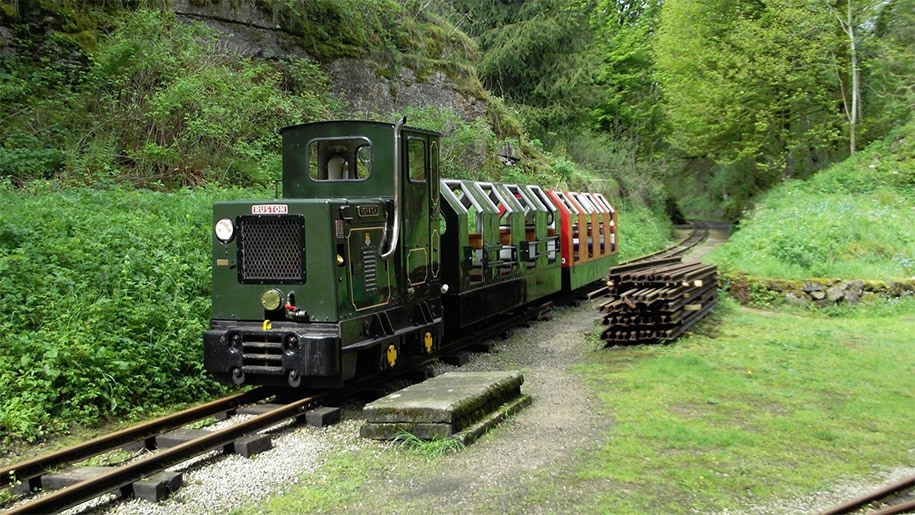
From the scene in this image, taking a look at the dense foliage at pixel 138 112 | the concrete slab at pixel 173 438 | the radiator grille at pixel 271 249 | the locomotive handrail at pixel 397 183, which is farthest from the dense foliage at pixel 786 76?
the concrete slab at pixel 173 438

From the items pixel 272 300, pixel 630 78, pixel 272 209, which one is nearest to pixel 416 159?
pixel 272 209

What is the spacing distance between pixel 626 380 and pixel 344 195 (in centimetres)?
395

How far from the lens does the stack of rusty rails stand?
35.1 ft

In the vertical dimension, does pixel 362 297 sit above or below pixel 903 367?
above

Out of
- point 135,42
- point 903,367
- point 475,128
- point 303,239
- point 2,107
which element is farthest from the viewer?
point 475,128

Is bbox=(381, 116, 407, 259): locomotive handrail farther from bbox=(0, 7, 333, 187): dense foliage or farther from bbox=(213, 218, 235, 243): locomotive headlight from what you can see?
bbox=(0, 7, 333, 187): dense foliage

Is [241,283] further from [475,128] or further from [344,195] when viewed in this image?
[475,128]

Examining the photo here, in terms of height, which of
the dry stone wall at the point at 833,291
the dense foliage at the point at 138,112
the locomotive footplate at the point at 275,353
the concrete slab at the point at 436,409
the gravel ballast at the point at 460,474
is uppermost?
the dense foliage at the point at 138,112

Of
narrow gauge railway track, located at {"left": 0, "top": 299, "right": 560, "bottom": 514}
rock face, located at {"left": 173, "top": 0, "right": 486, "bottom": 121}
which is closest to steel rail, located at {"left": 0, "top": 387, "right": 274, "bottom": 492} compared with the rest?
narrow gauge railway track, located at {"left": 0, "top": 299, "right": 560, "bottom": 514}

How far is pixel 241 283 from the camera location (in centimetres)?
731

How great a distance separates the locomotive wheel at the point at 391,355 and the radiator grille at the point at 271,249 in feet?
4.50

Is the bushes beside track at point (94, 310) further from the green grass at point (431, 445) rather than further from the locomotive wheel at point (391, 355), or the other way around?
the green grass at point (431, 445)

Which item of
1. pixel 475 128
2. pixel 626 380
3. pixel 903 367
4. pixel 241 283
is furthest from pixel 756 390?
pixel 475 128

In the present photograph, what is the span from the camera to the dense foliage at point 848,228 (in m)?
14.6
